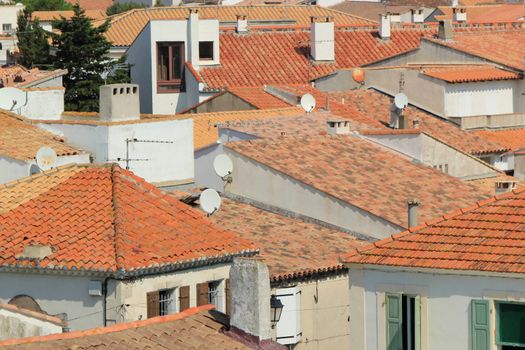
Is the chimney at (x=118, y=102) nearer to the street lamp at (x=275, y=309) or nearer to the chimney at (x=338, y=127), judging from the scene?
the chimney at (x=338, y=127)

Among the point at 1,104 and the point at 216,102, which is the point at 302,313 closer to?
the point at 1,104

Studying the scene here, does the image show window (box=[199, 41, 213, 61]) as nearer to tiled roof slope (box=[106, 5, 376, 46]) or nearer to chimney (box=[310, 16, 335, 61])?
chimney (box=[310, 16, 335, 61])

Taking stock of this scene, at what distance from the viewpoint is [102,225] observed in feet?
126

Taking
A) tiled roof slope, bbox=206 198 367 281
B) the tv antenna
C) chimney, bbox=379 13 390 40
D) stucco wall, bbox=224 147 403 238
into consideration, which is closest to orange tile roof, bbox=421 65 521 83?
chimney, bbox=379 13 390 40

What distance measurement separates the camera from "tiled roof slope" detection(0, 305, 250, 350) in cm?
2853

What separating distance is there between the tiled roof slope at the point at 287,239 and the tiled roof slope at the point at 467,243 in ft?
32.0

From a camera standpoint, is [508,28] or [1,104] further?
[508,28]

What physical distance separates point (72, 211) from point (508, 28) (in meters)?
48.6

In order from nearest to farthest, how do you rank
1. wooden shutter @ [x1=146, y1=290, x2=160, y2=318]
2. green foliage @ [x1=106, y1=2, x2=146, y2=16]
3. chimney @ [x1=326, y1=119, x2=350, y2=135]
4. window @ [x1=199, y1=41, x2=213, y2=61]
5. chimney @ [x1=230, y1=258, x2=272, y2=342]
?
chimney @ [x1=230, y1=258, x2=272, y2=342] < wooden shutter @ [x1=146, y1=290, x2=160, y2=318] < chimney @ [x1=326, y1=119, x2=350, y2=135] < window @ [x1=199, y1=41, x2=213, y2=61] < green foliage @ [x1=106, y1=2, x2=146, y2=16]

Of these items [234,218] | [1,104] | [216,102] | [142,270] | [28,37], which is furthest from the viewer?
[28,37]

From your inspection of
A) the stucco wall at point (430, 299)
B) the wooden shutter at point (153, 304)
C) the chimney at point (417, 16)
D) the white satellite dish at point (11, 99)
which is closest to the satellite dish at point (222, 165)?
the white satellite dish at point (11, 99)

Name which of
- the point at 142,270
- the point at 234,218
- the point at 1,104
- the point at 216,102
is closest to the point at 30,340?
the point at 142,270

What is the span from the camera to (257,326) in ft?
99.8

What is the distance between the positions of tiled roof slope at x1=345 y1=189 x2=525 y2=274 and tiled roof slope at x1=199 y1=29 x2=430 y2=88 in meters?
45.7
